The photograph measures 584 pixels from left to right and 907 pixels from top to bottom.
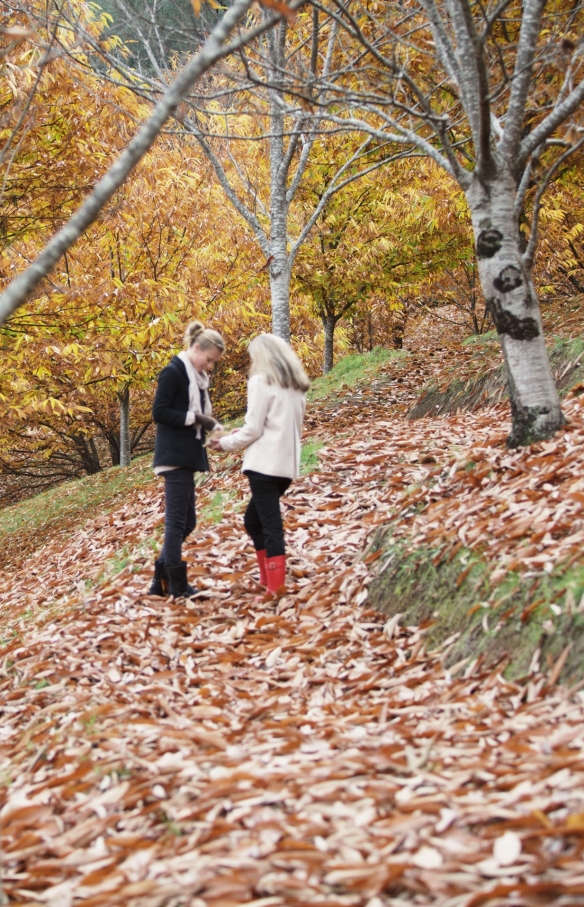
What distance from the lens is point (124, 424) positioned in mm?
13953

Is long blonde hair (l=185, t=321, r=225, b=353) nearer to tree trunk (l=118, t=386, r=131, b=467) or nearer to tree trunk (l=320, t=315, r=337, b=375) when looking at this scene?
tree trunk (l=118, t=386, r=131, b=467)

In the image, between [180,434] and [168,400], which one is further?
[180,434]

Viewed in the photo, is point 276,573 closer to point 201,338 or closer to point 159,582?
point 159,582

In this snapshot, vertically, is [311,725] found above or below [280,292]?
below

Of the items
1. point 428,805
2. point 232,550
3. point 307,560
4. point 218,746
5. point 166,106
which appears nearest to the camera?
point 166,106

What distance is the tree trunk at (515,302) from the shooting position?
4.88m

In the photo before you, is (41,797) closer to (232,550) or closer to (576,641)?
(576,641)

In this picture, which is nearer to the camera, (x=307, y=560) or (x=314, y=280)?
(x=307, y=560)

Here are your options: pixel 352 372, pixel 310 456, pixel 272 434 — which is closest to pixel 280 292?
pixel 310 456

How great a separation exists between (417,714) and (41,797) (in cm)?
158

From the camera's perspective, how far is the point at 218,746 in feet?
9.77

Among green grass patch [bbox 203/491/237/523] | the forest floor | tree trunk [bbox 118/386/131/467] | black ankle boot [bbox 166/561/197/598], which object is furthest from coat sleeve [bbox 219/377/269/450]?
tree trunk [bbox 118/386/131/467]

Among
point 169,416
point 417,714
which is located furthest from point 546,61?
point 417,714

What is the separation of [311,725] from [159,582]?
2.25m
